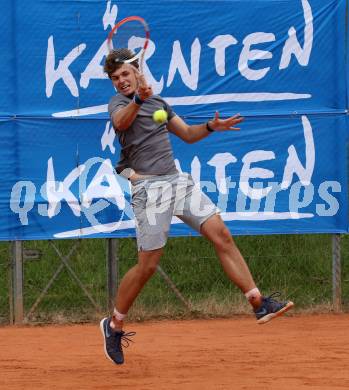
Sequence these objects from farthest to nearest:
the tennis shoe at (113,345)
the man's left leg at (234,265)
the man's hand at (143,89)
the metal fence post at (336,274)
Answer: the metal fence post at (336,274) < the tennis shoe at (113,345) < the man's left leg at (234,265) < the man's hand at (143,89)

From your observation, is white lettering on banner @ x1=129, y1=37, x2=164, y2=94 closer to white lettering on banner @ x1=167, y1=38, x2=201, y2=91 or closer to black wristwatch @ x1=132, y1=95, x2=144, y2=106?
white lettering on banner @ x1=167, y1=38, x2=201, y2=91

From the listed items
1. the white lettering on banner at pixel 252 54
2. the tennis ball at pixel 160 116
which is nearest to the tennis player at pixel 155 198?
the tennis ball at pixel 160 116

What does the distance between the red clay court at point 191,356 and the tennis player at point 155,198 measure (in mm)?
390

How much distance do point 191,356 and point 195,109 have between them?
2524 millimetres

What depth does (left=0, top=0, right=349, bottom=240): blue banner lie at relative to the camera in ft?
29.3

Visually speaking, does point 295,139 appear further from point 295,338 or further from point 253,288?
point 253,288

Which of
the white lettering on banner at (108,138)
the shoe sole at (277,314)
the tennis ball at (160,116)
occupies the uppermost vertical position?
the tennis ball at (160,116)

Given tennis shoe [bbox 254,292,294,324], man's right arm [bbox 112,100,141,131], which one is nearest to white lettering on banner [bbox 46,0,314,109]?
man's right arm [bbox 112,100,141,131]

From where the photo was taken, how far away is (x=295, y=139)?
932 centimetres

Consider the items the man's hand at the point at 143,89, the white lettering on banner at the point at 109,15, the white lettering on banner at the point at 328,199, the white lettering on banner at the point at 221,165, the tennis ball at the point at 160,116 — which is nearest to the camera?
the man's hand at the point at 143,89

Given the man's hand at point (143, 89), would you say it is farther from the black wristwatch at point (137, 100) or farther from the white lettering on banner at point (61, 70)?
the white lettering on banner at point (61, 70)

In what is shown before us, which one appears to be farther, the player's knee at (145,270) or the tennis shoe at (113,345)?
the tennis shoe at (113,345)

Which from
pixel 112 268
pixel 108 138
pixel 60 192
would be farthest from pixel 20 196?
pixel 112 268

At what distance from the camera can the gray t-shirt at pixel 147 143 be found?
6.69 meters
